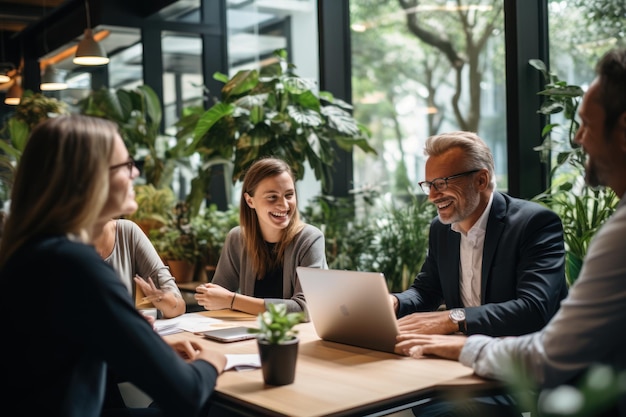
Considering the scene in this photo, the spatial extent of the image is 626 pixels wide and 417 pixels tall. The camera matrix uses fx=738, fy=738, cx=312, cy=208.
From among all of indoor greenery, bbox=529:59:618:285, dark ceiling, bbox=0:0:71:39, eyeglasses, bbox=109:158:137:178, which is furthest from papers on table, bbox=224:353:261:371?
dark ceiling, bbox=0:0:71:39

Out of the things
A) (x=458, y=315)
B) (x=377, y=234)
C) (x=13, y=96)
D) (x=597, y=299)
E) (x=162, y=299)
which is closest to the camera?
(x=597, y=299)

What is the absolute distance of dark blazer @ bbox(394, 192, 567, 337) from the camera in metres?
2.40

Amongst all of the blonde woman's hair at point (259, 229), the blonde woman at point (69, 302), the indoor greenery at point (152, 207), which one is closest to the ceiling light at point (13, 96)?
the indoor greenery at point (152, 207)

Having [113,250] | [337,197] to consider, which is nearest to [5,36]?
[337,197]

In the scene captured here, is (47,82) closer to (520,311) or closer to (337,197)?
(337,197)

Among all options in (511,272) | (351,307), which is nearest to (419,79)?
(511,272)

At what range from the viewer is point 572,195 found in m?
3.59

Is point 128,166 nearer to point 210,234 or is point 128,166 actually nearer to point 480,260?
point 480,260

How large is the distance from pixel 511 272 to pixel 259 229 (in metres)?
1.23

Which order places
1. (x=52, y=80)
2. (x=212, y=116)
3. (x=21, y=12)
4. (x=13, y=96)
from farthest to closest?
1. (x=21, y=12)
2. (x=13, y=96)
3. (x=52, y=80)
4. (x=212, y=116)

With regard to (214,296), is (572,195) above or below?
above

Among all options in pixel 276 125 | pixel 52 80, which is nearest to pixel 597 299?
pixel 276 125

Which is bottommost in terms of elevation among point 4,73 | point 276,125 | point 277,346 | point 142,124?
point 277,346

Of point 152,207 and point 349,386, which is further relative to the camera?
point 152,207
